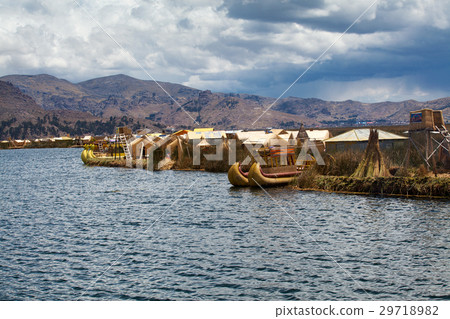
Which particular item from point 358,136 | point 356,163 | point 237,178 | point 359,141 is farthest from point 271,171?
point 358,136

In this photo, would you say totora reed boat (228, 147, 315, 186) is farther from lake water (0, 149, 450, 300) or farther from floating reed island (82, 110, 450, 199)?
lake water (0, 149, 450, 300)

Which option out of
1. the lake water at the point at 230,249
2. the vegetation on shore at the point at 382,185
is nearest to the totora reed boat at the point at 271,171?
the vegetation on shore at the point at 382,185

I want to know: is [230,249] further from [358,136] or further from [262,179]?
[358,136]

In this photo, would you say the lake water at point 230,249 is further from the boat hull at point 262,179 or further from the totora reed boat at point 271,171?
the totora reed boat at point 271,171

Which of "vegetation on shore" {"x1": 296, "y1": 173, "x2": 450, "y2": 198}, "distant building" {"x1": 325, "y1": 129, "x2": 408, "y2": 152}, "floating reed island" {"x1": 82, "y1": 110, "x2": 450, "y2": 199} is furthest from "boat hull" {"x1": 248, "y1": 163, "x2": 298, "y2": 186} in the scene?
"distant building" {"x1": 325, "y1": 129, "x2": 408, "y2": 152}

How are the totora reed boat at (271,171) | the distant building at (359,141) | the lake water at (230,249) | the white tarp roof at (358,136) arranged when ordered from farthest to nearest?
the white tarp roof at (358,136)
the distant building at (359,141)
the totora reed boat at (271,171)
the lake water at (230,249)

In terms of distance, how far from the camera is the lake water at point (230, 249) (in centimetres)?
1491

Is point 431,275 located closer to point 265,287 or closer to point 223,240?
point 265,287

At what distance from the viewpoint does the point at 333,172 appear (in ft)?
119

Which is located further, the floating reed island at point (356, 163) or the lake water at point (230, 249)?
the floating reed island at point (356, 163)

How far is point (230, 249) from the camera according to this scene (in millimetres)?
19469
